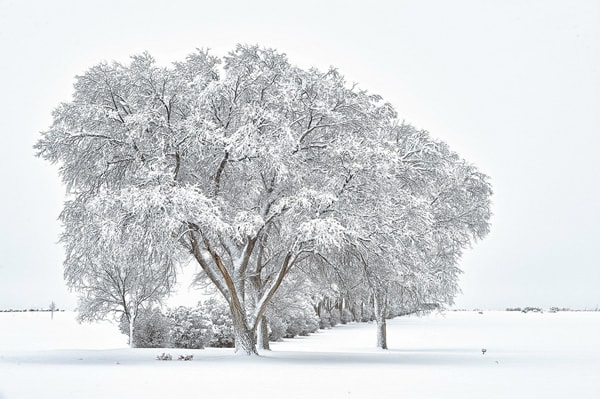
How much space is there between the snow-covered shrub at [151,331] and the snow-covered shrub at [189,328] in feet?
3.72

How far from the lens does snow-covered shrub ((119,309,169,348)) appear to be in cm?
3356

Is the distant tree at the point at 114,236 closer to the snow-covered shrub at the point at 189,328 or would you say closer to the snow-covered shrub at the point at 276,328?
the snow-covered shrub at the point at 189,328

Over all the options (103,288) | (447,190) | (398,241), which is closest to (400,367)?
(398,241)

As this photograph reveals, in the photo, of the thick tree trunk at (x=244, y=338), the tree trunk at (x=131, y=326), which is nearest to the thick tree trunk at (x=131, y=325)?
the tree trunk at (x=131, y=326)

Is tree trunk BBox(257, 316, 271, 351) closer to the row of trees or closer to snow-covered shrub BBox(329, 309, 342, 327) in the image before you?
the row of trees

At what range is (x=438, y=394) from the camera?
43.5 ft

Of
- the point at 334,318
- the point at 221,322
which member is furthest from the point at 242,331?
the point at 334,318

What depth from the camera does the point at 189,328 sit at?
119ft

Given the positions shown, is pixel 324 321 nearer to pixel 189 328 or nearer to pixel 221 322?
pixel 221 322

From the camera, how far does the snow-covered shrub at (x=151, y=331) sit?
3356 centimetres

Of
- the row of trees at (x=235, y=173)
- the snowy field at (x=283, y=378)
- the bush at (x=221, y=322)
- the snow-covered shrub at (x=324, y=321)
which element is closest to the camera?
the snowy field at (x=283, y=378)

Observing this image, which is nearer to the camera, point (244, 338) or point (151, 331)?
point (244, 338)

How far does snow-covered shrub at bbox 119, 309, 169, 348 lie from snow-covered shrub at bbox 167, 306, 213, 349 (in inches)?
44.7

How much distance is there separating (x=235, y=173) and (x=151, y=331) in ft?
41.5
